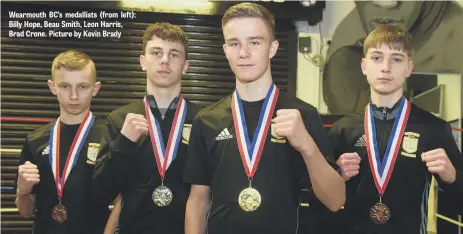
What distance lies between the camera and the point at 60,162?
10.3 feet

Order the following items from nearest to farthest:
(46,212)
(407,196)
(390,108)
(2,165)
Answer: (407,196) → (390,108) → (46,212) → (2,165)

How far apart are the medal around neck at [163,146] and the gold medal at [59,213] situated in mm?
621

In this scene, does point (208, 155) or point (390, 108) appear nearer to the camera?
point (208, 155)

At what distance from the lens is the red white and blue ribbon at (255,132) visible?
92.7 inches

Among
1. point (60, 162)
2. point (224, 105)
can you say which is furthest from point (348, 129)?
point (60, 162)

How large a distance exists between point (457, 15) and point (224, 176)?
4330mm

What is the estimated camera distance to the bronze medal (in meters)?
2.26

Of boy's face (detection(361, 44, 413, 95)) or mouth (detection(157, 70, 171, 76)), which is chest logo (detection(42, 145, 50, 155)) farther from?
boy's face (detection(361, 44, 413, 95))

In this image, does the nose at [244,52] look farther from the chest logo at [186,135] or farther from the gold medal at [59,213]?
the gold medal at [59,213]

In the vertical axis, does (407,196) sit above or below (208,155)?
below

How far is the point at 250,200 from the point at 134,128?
27.5 inches

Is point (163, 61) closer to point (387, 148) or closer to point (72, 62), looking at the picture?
point (72, 62)

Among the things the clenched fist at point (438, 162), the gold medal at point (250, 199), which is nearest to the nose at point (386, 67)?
the clenched fist at point (438, 162)

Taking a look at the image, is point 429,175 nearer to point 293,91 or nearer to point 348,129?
point 348,129
